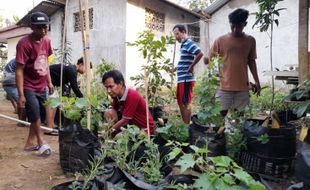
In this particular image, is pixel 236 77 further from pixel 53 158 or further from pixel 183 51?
pixel 53 158

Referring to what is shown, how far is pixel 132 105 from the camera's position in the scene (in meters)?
3.09

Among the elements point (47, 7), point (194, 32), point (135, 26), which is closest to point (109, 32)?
point (135, 26)

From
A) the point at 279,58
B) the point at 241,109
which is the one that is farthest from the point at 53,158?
the point at 279,58

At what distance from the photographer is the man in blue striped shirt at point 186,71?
4285 mm

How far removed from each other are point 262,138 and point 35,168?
85.3 inches

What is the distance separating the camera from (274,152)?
9.45ft

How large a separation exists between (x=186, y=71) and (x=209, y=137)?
1.51 meters

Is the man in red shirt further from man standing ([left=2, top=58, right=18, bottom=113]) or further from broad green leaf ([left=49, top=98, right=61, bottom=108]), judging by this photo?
man standing ([left=2, top=58, right=18, bottom=113])

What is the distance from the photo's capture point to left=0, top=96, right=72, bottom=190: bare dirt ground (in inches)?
109

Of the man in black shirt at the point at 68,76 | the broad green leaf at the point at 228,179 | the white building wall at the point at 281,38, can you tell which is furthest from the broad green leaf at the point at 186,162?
the white building wall at the point at 281,38

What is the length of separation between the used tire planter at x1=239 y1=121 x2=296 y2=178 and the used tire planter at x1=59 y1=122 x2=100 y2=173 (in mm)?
1420

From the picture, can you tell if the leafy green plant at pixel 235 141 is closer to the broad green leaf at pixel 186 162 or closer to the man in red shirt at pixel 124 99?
the man in red shirt at pixel 124 99

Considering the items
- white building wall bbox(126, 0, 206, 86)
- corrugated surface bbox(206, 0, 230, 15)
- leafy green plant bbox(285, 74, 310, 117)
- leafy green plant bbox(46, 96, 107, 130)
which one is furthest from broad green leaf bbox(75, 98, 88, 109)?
corrugated surface bbox(206, 0, 230, 15)

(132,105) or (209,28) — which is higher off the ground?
(209,28)
